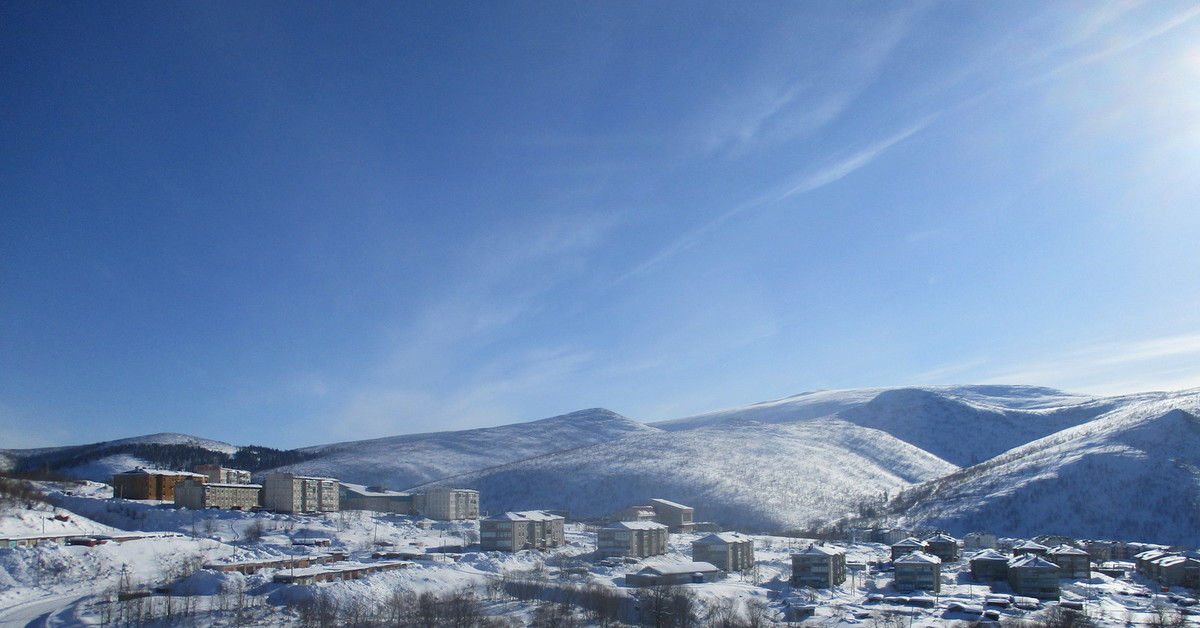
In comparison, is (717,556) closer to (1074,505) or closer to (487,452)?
(1074,505)

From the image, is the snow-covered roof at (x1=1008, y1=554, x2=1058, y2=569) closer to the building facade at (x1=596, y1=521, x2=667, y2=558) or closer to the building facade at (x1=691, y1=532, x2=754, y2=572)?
the building facade at (x1=691, y1=532, x2=754, y2=572)

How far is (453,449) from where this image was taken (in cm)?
14225

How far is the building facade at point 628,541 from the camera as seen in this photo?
173 feet

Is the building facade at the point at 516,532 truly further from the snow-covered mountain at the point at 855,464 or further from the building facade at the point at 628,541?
the snow-covered mountain at the point at 855,464

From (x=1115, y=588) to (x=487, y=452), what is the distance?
106m

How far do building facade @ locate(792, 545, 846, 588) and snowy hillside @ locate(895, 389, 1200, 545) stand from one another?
34.4 metres

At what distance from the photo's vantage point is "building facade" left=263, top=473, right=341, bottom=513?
6406 centimetres

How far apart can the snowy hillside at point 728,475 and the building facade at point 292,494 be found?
2696 cm

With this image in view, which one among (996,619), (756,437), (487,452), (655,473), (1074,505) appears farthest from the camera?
(487,452)

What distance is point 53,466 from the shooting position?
421 ft

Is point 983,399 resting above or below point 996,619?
above

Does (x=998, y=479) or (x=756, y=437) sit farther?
(x=756, y=437)

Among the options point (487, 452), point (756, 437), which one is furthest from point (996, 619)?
point (487, 452)

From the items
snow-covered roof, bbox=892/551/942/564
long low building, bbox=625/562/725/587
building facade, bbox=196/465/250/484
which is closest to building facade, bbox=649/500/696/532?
long low building, bbox=625/562/725/587
